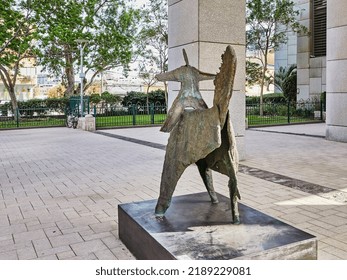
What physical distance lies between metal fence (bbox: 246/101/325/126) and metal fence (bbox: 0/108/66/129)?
11564 millimetres

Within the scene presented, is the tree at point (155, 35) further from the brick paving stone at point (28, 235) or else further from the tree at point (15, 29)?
the brick paving stone at point (28, 235)

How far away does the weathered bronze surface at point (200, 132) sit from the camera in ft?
10.2

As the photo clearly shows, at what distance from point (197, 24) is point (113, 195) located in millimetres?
4326

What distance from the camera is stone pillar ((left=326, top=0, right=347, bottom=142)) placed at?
11938mm

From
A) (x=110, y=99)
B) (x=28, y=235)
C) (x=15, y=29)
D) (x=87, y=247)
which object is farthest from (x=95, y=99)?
(x=87, y=247)

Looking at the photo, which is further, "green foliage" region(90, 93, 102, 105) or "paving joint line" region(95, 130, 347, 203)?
"green foliage" region(90, 93, 102, 105)

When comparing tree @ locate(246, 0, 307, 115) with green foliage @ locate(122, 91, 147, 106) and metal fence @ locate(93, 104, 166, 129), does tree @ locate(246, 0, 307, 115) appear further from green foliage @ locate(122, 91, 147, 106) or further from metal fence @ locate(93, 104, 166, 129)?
green foliage @ locate(122, 91, 147, 106)

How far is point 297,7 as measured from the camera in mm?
23922

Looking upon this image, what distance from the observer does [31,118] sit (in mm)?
24219

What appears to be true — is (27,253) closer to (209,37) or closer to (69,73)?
(209,37)

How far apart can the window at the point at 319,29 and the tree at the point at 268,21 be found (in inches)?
31.4

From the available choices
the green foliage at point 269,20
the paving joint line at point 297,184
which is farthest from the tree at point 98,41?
the paving joint line at point 297,184

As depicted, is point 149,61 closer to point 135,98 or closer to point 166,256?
point 135,98

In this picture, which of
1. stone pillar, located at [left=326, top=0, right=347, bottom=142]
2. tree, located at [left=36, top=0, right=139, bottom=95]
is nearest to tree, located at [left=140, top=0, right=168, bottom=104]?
tree, located at [left=36, top=0, right=139, bottom=95]
